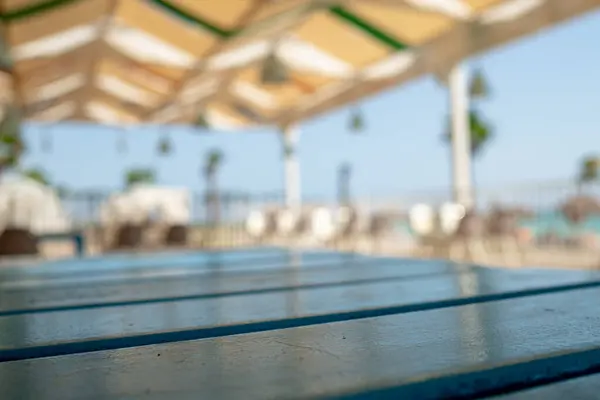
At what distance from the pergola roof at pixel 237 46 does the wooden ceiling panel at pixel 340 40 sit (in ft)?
0.05

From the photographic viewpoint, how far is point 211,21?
19.3 ft

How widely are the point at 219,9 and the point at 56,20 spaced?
161 centimetres

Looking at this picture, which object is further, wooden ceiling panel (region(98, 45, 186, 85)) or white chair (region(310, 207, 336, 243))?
white chair (region(310, 207, 336, 243))

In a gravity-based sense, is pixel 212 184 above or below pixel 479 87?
below

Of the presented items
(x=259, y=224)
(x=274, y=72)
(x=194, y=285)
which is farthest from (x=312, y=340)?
(x=259, y=224)

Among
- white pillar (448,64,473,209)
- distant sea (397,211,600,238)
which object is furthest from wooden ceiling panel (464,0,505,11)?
distant sea (397,211,600,238)

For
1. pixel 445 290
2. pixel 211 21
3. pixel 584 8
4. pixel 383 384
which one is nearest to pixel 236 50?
pixel 211 21

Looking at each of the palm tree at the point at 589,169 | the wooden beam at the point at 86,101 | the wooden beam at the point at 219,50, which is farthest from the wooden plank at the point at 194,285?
the wooden beam at the point at 86,101

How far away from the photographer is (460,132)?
5961mm

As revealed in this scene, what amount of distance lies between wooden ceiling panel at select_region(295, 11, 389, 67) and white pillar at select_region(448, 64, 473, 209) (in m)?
0.82

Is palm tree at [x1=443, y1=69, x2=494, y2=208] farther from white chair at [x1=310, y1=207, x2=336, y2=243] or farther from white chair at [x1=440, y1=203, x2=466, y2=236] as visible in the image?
white chair at [x1=310, y1=207, x2=336, y2=243]

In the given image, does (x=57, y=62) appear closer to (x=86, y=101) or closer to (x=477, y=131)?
(x=86, y=101)

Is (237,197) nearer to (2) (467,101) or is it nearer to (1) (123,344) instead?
(2) (467,101)

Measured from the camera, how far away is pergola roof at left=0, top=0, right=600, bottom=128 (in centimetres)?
508
